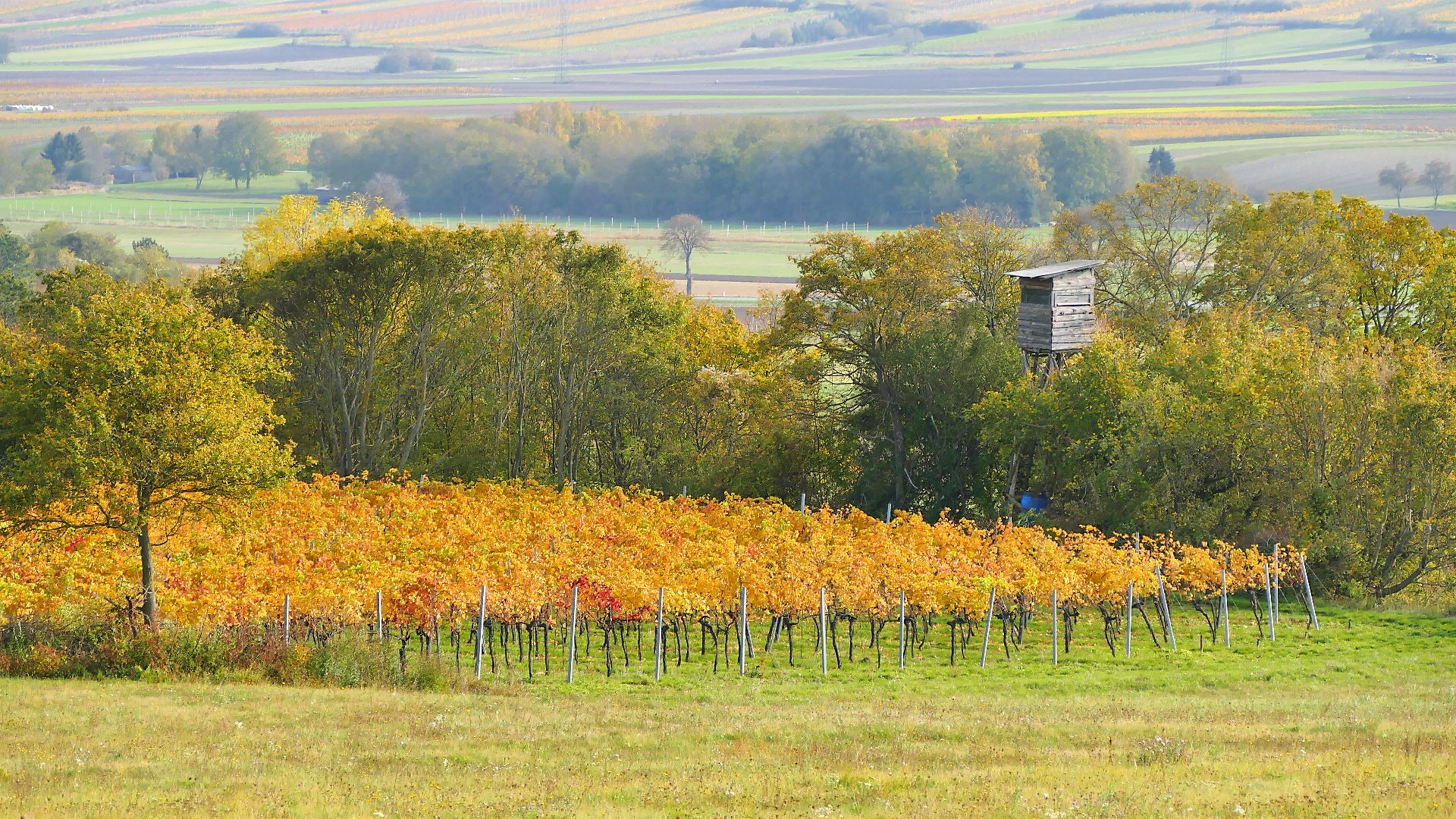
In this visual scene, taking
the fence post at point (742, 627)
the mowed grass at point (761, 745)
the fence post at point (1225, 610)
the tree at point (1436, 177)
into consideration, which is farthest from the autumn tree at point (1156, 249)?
the tree at point (1436, 177)

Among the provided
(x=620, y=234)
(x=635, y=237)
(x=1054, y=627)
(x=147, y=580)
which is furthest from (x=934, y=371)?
(x=620, y=234)

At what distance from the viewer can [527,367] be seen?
57.4 metres

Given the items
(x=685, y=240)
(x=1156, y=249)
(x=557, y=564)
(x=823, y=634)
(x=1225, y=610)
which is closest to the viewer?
(x=823, y=634)

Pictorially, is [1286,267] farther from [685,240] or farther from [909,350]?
[685,240]

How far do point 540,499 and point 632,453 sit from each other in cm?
1130

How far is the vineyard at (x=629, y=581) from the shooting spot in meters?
33.6

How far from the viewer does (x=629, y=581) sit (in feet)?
114

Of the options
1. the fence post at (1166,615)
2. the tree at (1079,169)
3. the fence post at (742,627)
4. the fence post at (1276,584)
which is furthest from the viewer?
the tree at (1079,169)

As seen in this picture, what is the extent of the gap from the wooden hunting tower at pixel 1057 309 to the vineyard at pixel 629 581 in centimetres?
897

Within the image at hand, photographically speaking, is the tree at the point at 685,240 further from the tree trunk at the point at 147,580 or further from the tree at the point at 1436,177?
the tree trunk at the point at 147,580

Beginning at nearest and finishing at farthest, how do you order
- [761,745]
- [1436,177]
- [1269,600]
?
1. [761,745]
2. [1269,600]
3. [1436,177]

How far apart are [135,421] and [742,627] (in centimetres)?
1307

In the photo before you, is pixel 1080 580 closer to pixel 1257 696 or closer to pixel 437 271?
pixel 1257 696

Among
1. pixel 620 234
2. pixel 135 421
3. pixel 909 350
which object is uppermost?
pixel 620 234
